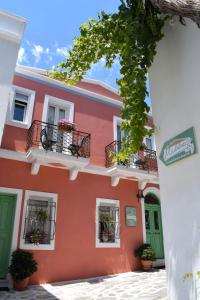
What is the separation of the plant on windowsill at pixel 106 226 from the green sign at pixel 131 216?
75 cm

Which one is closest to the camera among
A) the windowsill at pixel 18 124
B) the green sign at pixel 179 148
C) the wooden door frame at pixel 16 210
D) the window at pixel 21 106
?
the green sign at pixel 179 148

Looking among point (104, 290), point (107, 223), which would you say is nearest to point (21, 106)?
point (107, 223)

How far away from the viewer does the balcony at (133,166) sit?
10688 millimetres

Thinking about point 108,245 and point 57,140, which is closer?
point 108,245

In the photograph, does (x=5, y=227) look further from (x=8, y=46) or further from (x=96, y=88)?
(x=96, y=88)

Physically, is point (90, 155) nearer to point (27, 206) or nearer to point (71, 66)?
point (27, 206)

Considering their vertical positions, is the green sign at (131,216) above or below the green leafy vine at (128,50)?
below

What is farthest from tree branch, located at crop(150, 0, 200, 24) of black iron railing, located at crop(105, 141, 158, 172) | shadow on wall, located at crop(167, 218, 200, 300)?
black iron railing, located at crop(105, 141, 158, 172)

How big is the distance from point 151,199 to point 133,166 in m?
1.98

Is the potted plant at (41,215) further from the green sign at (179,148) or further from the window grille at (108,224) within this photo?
the green sign at (179,148)

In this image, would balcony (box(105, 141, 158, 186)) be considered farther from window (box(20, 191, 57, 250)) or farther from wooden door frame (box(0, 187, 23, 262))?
wooden door frame (box(0, 187, 23, 262))

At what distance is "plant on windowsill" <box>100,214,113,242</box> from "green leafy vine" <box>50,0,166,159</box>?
7.12 meters

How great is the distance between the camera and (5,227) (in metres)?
8.39

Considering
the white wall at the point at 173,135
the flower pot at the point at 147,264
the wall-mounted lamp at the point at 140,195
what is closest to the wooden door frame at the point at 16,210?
the flower pot at the point at 147,264
